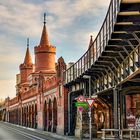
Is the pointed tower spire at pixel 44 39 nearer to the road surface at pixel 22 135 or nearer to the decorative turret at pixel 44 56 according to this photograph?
the decorative turret at pixel 44 56

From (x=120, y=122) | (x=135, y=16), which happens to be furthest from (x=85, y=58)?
(x=135, y=16)

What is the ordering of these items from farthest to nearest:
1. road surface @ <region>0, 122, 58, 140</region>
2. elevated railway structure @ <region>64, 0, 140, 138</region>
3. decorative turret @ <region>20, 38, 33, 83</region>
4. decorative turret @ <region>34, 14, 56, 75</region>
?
decorative turret @ <region>20, 38, 33, 83</region> < decorative turret @ <region>34, 14, 56, 75</region> < road surface @ <region>0, 122, 58, 140</region> < elevated railway structure @ <region>64, 0, 140, 138</region>

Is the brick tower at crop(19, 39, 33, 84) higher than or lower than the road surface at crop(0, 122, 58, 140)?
higher

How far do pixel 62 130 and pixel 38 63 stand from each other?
51521 mm

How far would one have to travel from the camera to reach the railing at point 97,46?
20844mm

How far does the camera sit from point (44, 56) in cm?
9912

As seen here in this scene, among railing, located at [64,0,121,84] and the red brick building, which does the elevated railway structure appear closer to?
railing, located at [64,0,121,84]

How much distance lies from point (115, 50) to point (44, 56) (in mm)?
73450

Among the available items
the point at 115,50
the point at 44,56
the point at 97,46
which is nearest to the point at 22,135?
the point at 97,46

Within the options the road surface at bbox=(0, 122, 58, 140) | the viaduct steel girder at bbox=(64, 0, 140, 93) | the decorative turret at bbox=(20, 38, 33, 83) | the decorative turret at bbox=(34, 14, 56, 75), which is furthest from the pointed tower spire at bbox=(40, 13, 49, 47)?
the viaduct steel girder at bbox=(64, 0, 140, 93)

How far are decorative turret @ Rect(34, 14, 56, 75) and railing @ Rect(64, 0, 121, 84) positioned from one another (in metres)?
50.6

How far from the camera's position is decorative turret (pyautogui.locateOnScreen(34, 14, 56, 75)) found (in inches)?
3856

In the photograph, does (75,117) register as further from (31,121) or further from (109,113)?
(31,121)

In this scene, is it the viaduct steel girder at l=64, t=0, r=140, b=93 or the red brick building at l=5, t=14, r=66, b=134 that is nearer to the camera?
the viaduct steel girder at l=64, t=0, r=140, b=93
